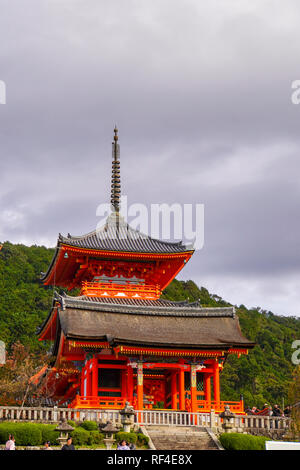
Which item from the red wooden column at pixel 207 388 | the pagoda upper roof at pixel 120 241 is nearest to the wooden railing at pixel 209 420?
the red wooden column at pixel 207 388

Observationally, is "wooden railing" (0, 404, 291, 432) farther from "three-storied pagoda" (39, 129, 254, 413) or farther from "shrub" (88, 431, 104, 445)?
"shrub" (88, 431, 104, 445)

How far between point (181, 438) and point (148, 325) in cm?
942

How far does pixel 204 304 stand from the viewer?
4200 inches

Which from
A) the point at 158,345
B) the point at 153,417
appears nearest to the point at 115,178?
the point at 158,345

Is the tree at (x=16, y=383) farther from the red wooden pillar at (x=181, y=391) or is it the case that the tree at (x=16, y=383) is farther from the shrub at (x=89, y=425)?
the red wooden pillar at (x=181, y=391)

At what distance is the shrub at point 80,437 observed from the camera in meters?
32.7

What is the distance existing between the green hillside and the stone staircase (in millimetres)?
44929

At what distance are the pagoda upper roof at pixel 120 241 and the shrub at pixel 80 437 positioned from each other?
16.1 metres

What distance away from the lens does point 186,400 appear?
141 ft
